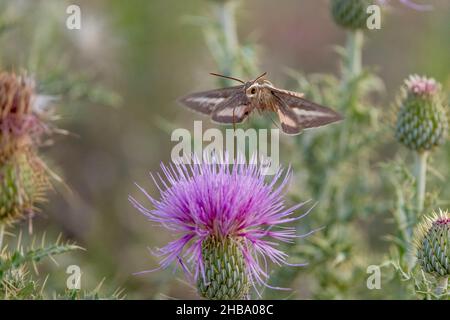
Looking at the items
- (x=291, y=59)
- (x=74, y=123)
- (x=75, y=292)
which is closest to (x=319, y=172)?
(x=75, y=292)

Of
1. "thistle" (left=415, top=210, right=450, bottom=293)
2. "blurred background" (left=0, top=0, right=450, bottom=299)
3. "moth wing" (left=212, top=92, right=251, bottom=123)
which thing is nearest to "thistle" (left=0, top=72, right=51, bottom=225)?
"blurred background" (left=0, top=0, right=450, bottom=299)

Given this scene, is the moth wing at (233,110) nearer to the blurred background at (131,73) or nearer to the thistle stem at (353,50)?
the blurred background at (131,73)

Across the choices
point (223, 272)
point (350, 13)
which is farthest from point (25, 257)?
point (350, 13)

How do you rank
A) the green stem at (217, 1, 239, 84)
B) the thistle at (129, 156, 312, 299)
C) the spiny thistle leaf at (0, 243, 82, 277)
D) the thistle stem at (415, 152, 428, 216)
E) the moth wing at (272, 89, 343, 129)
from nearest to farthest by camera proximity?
the spiny thistle leaf at (0, 243, 82, 277) < the thistle at (129, 156, 312, 299) < the moth wing at (272, 89, 343, 129) < the thistle stem at (415, 152, 428, 216) < the green stem at (217, 1, 239, 84)

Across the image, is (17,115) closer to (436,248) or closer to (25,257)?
(25,257)

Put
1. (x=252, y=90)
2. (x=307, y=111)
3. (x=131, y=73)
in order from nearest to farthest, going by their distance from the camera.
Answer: (x=307, y=111)
(x=252, y=90)
(x=131, y=73)

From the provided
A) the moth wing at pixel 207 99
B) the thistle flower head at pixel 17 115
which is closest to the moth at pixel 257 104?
the moth wing at pixel 207 99

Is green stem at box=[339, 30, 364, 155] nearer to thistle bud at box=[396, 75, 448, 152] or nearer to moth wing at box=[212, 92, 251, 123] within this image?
thistle bud at box=[396, 75, 448, 152]
